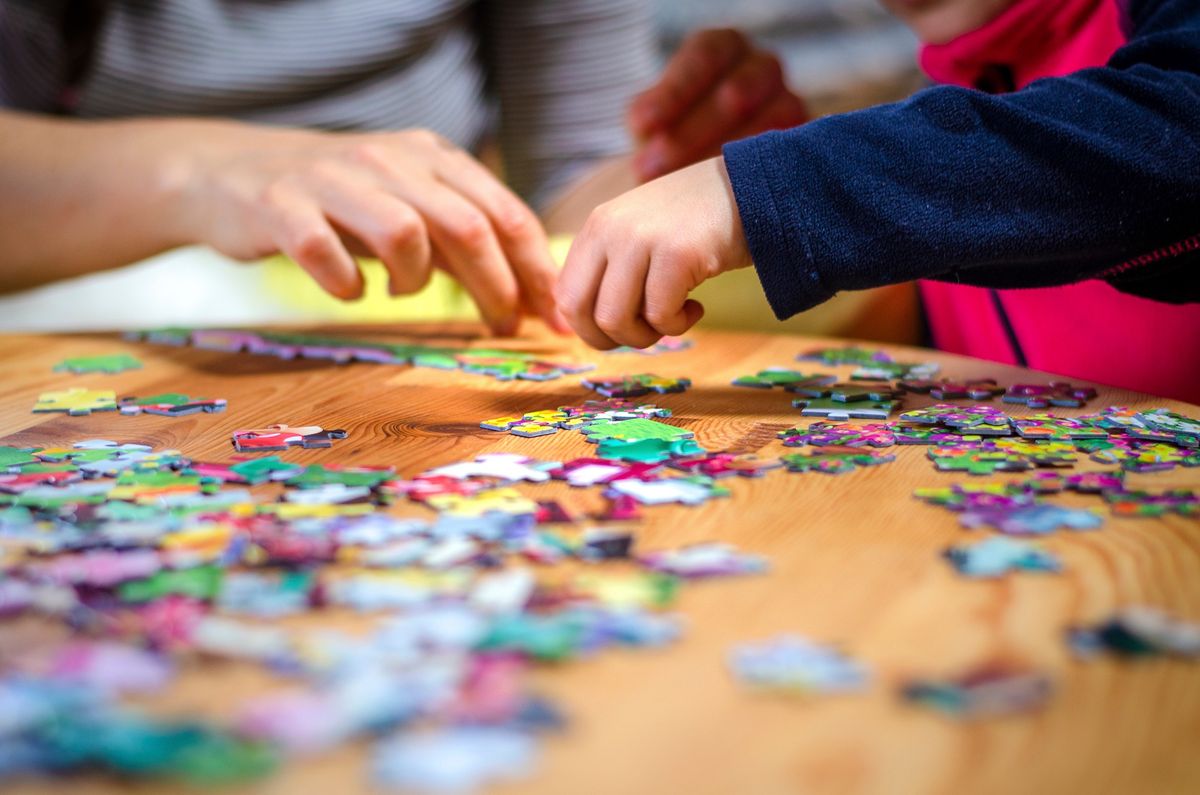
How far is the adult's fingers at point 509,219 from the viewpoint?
1.02 meters

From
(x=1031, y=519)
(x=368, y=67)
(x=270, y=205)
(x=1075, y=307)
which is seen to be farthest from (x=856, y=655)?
(x=368, y=67)

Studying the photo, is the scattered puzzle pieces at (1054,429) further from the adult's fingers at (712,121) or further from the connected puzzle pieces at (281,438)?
the adult's fingers at (712,121)

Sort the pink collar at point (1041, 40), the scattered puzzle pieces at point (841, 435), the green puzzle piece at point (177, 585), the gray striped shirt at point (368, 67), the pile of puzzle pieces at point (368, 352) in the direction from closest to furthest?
the green puzzle piece at point (177, 585) → the scattered puzzle pieces at point (841, 435) → the pile of puzzle pieces at point (368, 352) → the pink collar at point (1041, 40) → the gray striped shirt at point (368, 67)

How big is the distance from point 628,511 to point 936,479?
18 cm

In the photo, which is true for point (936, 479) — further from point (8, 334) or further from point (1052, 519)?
point (8, 334)

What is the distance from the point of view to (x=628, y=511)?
54 centimetres

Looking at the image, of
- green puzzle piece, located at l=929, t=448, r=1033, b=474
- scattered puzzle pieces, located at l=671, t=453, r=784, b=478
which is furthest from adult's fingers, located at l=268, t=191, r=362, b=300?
green puzzle piece, located at l=929, t=448, r=1033, b=474

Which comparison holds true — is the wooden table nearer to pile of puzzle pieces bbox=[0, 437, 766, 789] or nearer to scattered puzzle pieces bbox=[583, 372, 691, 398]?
pile of puzzle pieces bbox=[0, 437, 766, 789]

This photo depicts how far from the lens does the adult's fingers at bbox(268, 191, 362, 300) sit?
97 centimetres

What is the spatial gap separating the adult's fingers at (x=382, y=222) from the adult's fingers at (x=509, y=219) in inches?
2.8

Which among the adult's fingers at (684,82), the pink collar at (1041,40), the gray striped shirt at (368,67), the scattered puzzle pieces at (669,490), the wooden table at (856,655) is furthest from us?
the gray striped shirt at (368,67)

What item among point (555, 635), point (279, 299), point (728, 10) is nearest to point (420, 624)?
point (555, 635)

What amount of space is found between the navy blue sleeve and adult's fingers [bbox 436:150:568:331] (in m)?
0.31

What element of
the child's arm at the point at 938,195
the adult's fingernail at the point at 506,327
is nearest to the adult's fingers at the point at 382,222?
the adult's fingernail at the point at 506,327
